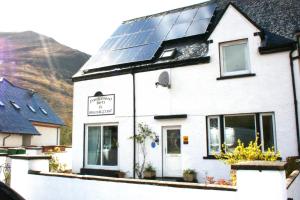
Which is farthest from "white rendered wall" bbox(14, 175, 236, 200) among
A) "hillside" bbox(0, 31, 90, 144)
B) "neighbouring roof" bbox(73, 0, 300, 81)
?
"hillside" bbox(0, 31, 90, 144)

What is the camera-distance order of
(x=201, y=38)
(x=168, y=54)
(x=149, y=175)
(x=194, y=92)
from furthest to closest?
(x=201, y=38) < (x=168, y=54) < (x=149, y=175) < (x=194, y=92)

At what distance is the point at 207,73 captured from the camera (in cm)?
1309

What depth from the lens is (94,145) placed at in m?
16.1

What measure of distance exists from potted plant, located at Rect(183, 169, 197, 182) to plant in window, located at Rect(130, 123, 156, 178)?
7.13 ft

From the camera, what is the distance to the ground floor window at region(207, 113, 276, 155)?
465 inches

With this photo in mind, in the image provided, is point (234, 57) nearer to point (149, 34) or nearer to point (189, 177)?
point (189, 177)

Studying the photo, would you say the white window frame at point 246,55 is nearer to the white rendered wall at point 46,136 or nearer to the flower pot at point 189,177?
the flower pot at point 189,177

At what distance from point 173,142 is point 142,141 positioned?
4.61 feet

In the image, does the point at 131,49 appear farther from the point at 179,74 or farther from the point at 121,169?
the point at 121,169

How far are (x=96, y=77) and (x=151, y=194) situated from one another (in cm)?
987

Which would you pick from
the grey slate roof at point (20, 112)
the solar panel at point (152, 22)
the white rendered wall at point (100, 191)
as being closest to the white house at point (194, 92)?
the solar panel at point (152, 22)

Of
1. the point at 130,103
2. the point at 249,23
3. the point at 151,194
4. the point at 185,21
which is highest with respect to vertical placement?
the point at 185,21

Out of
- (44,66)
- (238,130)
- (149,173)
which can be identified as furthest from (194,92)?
(44,66)

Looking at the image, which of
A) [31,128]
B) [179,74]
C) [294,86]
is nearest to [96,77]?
[179,74]
